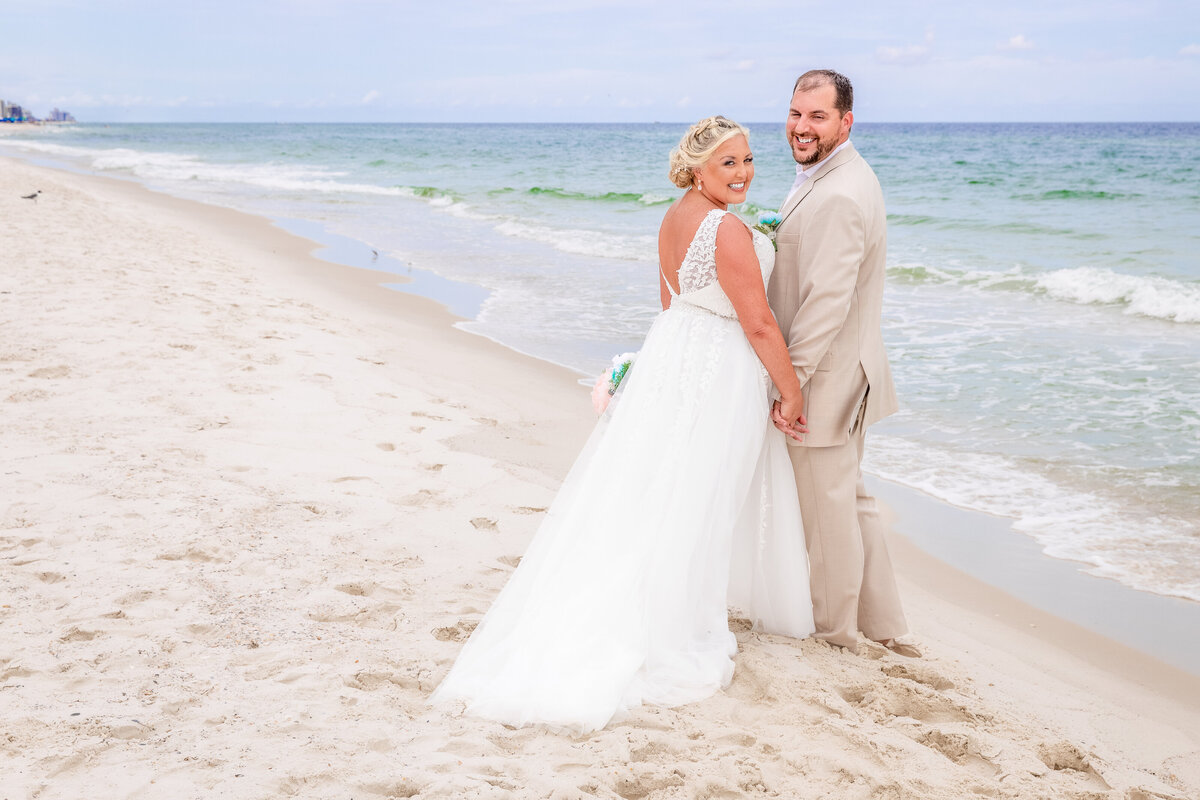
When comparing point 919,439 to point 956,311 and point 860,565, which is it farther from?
point 956,311

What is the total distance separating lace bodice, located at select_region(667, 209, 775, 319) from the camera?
125 inches

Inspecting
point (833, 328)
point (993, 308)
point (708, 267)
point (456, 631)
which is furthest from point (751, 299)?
point (993, 308)

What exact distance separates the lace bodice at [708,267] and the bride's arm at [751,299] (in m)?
0.03

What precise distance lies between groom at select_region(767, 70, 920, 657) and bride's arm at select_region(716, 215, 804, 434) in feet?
0.25

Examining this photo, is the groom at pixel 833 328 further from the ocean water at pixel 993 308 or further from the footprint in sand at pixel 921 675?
the ocean water at pixel 993 308

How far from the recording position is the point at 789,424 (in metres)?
3.33

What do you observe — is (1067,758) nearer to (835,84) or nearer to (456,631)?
(456,631)

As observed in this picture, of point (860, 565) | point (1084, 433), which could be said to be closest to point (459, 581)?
point (860, 565)

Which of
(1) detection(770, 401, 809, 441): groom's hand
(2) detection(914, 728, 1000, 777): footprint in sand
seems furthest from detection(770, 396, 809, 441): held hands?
(2) detection(914, 728, 1000, 777): footprint in sand

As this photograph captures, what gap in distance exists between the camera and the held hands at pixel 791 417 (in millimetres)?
3295

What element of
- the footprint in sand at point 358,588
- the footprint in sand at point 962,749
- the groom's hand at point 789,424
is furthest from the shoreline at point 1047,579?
Result: the footprint in sand at point 358,588

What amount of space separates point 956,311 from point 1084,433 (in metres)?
4.58

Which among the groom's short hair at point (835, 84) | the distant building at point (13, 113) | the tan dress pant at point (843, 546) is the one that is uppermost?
the distant building at point (13, 113)

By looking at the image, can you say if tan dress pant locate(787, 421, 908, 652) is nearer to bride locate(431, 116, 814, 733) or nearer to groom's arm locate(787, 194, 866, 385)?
bride locate(431, 116, 814, 733)
